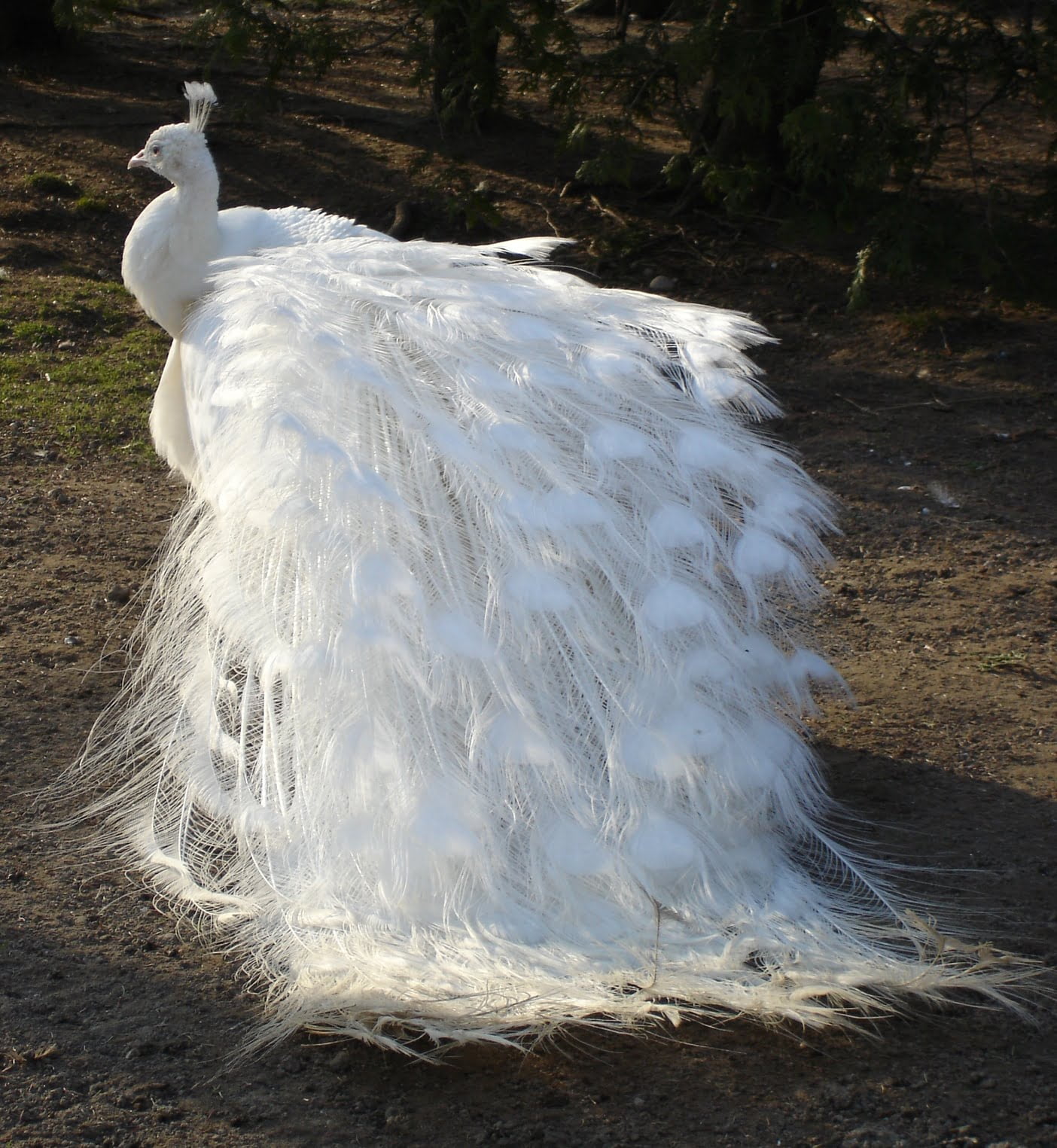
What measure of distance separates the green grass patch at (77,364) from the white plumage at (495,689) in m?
2.55

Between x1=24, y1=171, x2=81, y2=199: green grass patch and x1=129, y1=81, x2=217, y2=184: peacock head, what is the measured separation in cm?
406

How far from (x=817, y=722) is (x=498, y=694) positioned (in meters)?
1.49

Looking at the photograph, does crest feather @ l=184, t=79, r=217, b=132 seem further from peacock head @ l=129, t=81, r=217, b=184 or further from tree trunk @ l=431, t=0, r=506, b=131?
tree trunk @ l=431, t=0, r=506, b=131

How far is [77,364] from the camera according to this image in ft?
20.4

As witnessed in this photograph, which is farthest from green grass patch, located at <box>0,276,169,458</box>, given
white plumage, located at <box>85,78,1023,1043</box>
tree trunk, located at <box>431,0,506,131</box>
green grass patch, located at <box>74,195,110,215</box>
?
white plumage, located at <box>85,78,1023,1043</box>

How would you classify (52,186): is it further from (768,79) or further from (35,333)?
(768,79)

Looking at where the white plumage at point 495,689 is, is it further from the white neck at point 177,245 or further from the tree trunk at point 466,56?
the tree trunk at point 466,56

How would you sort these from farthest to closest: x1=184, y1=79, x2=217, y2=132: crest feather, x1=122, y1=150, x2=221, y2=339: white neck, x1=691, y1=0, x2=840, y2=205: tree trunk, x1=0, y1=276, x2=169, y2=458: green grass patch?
x1=691, y1=0, x2=840, y2=205: tree trunk, x1=0, y1=276, x2=169, y2=458: green grass patch, x1=184, y1=79, x2=217, y2=132: crest feather, x1=122, y1=150, x2=221, y2=339: white neck

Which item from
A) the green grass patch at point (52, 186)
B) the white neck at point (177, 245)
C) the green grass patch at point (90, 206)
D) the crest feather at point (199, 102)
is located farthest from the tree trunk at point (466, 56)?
the white neck at point (177, 245)

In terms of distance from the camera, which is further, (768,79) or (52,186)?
(52,186)

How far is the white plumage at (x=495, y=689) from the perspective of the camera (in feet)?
8.07

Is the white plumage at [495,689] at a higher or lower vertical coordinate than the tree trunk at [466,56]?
lower

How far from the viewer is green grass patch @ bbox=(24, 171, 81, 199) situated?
776cm

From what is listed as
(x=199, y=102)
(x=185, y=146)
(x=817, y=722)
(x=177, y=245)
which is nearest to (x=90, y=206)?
(x=199, y=102)
